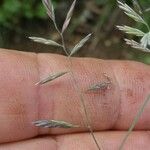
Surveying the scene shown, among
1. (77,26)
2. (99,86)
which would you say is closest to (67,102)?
(99,86)

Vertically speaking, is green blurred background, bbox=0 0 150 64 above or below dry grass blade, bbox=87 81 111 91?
below

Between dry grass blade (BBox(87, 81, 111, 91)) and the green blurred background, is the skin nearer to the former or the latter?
dry grass blade (BBox(87, 81, 111, 91))

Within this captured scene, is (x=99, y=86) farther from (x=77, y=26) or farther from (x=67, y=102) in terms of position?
(x=77, y=26)

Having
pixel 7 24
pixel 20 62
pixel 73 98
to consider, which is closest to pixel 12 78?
pixel 20 62

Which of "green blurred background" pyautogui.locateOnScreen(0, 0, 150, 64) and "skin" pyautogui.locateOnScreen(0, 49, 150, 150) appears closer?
"skin" pyautogui.locateOnScreen(0, 49, 150, 150)

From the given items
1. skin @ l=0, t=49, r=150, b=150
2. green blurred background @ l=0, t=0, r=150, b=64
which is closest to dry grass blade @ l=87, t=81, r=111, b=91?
skin @ l=0, t=49, r=150, b=150
